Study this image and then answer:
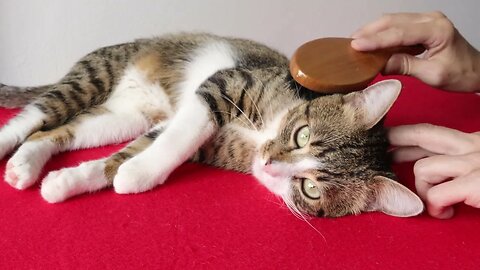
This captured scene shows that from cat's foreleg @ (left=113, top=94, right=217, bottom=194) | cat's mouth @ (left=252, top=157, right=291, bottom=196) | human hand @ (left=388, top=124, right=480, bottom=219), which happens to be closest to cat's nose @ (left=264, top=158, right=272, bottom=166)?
cat's mouth @ (left=252, top=157, right=291, bottom=196)

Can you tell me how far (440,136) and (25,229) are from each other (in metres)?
0.82

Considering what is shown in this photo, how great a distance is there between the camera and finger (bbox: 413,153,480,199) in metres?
0.97

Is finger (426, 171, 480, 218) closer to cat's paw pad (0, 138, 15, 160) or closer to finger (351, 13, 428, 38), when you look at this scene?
finger (351, 13, 428, 38)

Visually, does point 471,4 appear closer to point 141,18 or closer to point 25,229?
point 141,18

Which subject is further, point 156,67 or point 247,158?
point 156,67

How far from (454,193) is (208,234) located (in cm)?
46

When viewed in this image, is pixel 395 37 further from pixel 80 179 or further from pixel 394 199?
pixel 80 179

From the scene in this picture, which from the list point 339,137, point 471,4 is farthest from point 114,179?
point 471,4

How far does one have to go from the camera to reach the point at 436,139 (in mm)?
1069

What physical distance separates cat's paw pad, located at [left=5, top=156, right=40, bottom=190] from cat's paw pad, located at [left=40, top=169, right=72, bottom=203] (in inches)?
2.0

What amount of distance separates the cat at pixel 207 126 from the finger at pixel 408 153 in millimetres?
71

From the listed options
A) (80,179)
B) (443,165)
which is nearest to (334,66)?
(443,165)

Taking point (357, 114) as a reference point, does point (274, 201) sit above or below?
below

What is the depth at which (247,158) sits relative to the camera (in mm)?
1210
